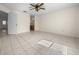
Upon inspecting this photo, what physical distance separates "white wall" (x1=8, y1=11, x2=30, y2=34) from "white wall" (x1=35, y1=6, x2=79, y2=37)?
0.27 meters

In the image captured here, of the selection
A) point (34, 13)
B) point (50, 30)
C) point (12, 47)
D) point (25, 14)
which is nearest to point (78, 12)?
point (50, 30)

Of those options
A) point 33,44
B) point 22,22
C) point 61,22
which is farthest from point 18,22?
point 61,22

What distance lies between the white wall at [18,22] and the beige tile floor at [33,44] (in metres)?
0.19

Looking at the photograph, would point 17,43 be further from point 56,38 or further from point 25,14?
point 56,38

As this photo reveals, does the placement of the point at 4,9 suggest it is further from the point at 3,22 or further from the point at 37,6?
the point at 37,6

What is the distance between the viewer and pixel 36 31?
250 centimetres

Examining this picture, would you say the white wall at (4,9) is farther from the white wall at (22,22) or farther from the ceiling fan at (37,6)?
the ceiling fan at (37,6)

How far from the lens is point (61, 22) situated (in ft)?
7.70

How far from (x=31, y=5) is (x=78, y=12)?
43.1 inches

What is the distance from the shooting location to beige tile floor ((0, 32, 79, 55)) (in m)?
2.17

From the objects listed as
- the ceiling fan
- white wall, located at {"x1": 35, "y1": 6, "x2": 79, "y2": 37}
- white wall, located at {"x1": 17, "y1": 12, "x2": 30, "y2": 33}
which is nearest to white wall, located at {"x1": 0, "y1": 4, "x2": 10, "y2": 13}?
white wall, located at {"x1": 17, "y1": 12, "x2": 30, "y2": 33}

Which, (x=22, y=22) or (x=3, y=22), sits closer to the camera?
(x=3, y=22)

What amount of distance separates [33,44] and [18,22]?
2.47 ft

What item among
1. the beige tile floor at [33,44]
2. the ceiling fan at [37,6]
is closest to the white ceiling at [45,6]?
the ceiling fan at [37,6]
